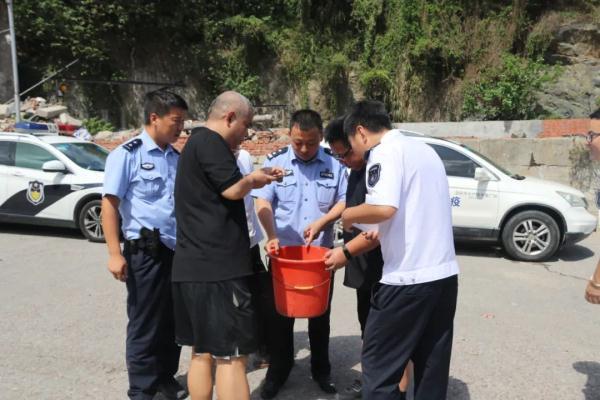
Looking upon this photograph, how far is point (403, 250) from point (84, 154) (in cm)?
754

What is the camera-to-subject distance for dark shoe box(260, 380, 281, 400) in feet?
11.0

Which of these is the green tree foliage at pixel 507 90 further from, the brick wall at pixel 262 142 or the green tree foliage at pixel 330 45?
the brick wall at pixel 262 142

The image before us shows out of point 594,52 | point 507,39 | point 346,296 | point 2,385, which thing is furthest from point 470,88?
point 2,385

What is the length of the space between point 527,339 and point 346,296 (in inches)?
73.9

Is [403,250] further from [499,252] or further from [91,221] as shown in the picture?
[91,221]

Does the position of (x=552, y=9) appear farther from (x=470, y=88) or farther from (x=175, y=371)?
(x=175, y=371)

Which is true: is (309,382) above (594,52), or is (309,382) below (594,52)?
below

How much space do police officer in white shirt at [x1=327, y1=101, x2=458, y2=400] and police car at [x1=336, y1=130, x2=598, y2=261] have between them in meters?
4.76

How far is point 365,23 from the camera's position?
1964 centimetres

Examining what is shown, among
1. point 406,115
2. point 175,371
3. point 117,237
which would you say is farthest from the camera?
point 406,115

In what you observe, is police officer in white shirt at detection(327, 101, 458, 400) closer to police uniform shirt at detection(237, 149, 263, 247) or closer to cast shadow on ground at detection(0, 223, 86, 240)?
police uniform shirt at detection(237, 149, 263, 247)

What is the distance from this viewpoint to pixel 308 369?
3.82m

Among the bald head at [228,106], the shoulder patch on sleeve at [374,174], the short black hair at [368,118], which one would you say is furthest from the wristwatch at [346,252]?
the bald head at [228,106]

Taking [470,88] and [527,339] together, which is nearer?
[527,339]
